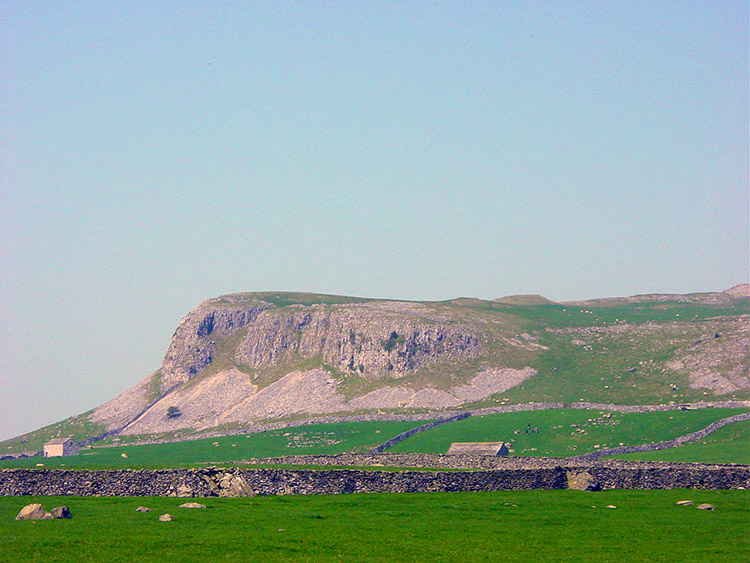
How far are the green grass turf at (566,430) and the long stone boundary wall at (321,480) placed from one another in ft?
132

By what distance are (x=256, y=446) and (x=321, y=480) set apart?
70.9 metres

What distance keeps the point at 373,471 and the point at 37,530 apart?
21718mm

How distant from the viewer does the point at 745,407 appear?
365 ft

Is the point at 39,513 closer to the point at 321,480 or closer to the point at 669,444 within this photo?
the point at 321,480

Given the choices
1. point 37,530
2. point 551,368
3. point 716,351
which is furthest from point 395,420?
point 37,530

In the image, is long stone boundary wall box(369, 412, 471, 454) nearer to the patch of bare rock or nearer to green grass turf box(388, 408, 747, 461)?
green grass turf box(388, 408, 747, 461)

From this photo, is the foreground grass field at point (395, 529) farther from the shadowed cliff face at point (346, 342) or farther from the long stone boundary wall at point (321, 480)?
the shadowed cliff face at point (346, 342)

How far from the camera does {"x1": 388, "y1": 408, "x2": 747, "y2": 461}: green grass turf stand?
326ft

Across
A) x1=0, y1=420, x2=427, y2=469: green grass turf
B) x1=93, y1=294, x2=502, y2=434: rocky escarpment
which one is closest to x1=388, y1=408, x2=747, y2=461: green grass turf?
x1=0, y1=420, x2=427, y2=469: green grass turf

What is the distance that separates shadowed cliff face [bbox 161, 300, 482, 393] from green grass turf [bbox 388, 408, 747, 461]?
4437 cm

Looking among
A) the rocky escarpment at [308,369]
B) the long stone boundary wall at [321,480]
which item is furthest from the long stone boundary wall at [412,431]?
the long stone boundary wall at [321,480]

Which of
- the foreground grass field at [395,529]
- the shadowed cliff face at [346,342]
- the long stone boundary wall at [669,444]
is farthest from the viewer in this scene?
the shadowed cliff face at [346,342]

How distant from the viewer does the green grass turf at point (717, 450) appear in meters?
80.5

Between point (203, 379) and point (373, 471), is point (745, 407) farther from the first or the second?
point (203, 379)
